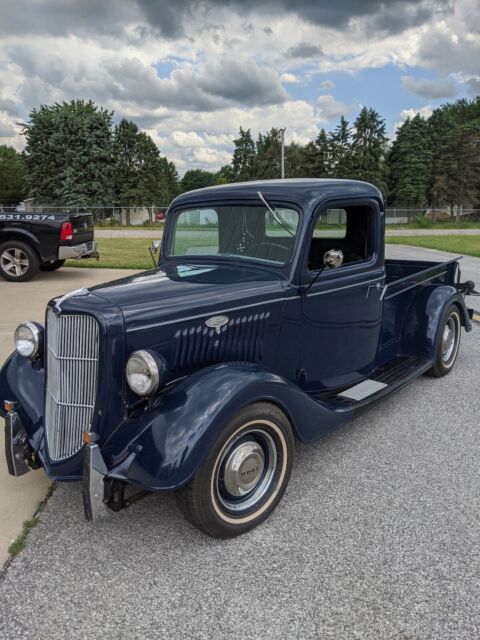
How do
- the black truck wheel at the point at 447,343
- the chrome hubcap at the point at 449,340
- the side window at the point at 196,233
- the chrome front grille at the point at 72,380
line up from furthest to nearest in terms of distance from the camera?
the chrome hubcap at the point at 449,340
the black truck wheel at the point at 447,343
the side window at the point at 196,233
the chrome front grille at the point at 72,380

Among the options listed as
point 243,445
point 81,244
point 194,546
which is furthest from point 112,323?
point 81,244

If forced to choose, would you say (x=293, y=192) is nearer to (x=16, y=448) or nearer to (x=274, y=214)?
(x=274, y=214)

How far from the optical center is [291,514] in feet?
9.17

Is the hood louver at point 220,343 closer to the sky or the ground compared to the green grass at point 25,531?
closer to the sky

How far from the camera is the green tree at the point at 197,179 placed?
105688mm

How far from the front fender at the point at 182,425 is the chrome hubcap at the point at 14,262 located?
27.6 ft

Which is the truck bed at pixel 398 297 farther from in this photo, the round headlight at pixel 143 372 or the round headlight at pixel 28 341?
the round headlight at pixel 28 341

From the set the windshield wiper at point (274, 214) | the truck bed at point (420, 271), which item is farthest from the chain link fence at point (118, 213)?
the windshield wiper at point (274, 214)

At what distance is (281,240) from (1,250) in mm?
8271

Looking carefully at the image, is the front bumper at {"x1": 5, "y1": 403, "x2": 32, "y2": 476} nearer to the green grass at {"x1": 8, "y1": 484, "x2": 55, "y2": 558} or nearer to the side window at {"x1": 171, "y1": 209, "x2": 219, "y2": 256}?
the green grass at {"x1": 8, "y1": 484, "x2": 55, "y2": 558}

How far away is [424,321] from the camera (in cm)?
461

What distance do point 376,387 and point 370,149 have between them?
51372 mm

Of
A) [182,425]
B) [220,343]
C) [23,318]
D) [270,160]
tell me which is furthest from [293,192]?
[270,160]

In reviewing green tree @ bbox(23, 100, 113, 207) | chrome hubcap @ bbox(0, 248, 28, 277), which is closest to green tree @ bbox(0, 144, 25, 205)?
green tree @ bbox(23, 100, 113, 207)
